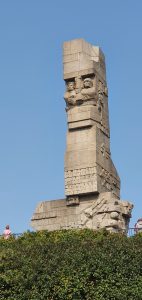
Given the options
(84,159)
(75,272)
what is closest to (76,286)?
(75,272)

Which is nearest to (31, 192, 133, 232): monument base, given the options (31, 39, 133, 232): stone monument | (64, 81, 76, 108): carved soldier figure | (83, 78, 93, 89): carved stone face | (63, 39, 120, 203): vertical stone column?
(31, 39, 133, 232): stone monument

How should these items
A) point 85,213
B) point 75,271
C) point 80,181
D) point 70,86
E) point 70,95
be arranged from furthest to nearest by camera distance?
1. point 70,86
2. point 70,95
3. point 80,181
4. point 85,213
5. point 75,271

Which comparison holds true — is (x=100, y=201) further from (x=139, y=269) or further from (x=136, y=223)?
(x=139, y=269)

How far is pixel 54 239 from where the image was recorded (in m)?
21.5

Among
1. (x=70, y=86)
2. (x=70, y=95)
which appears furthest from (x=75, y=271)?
(x=70, y=86)

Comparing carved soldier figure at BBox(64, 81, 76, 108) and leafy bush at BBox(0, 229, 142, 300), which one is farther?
carved soldier figure at BBox(64, 81, 76, 108)

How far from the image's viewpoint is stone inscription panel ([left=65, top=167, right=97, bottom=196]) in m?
27.8

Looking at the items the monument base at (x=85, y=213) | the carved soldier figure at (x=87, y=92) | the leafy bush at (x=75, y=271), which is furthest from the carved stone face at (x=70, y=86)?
the leafy bush at (x=75, y=271)

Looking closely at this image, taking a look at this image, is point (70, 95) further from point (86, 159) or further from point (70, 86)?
point (86, 159)

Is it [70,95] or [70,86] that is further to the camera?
[70,86]

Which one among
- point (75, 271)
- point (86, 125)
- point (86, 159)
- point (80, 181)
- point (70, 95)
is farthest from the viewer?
point (70, 95)

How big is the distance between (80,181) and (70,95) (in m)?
3.94

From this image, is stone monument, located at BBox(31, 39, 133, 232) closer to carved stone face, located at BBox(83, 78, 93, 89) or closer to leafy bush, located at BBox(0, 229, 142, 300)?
carved stone face, located at BBox(83, 78, 93, 89)

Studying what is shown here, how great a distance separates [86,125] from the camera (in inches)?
1138
